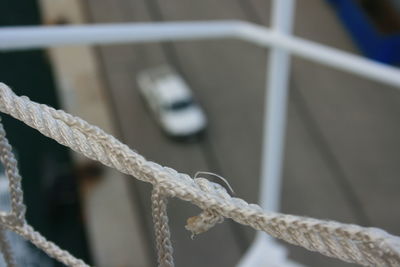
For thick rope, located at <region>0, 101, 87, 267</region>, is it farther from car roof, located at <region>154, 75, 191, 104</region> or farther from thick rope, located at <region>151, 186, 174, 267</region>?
car roof, located at <region>154, 75, 191, 104</region>

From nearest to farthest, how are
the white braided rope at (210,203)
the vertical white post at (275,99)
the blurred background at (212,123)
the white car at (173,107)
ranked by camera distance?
the white braided rope at (210,203), the vertical white post at (275,99), the blurred background at (212,123), the white car at (173,107)

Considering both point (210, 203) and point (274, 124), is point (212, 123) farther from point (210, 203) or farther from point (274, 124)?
point (210, 203)

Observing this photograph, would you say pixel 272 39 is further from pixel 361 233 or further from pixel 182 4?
pixel 182 4

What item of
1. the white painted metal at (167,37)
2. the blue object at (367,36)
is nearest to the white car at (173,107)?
the blue object at (367,36)

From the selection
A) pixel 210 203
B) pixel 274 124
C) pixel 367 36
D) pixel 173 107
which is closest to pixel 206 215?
pixel 210 203

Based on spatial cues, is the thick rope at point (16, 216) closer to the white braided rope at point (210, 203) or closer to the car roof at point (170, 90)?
the white braided rope at point (210, 203)

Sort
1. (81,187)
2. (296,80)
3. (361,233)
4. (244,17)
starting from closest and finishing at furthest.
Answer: (361,233), (81,187), (296,80), (244,17)

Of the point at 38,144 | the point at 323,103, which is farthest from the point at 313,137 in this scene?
the point at 38,144
